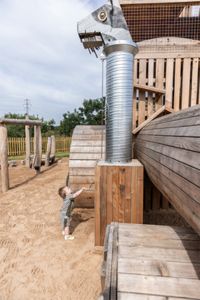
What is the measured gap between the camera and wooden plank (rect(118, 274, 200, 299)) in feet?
3.22

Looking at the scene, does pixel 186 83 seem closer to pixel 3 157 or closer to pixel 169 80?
pixel 169 80

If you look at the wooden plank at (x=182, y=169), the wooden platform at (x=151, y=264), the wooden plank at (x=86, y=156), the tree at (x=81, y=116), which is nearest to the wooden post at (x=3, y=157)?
the wooden plank at (x=86, y=156)

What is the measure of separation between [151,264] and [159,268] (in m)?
0.05

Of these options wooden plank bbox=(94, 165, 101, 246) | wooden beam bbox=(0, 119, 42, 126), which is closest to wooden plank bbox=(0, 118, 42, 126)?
wooden beam bbox=(0, 119, 42, 126)

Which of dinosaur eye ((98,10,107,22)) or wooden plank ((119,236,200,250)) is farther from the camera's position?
dinosaur eye ((98,10,107,22))

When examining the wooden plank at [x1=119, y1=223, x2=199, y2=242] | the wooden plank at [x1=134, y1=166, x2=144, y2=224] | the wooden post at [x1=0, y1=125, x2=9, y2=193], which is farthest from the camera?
the wooden post at [x1=0, y1=125, x2=9, y2=193]

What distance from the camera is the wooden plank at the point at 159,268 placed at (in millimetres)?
A: 1112

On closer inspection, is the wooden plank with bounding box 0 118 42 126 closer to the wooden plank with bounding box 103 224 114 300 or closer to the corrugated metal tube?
the corrugated metal tube

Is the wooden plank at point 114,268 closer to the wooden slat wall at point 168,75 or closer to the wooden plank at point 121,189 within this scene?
the wooden plank at point 121,189

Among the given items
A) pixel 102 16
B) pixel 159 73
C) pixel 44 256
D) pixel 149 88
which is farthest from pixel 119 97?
pixel 44 256

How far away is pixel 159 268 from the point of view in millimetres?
1165

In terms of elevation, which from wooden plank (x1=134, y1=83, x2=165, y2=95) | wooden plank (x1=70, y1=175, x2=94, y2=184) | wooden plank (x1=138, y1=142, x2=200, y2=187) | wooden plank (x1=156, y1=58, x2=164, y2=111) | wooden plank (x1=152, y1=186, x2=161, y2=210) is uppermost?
wooden plank (x1=156, y1=58, x2=164, y2=111)

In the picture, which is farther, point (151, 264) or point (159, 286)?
point (151, 264)

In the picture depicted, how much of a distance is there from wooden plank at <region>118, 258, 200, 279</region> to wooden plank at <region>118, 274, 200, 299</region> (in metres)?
0.03
